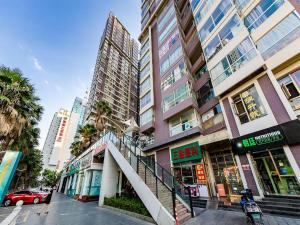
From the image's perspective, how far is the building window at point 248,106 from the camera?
9270 mm

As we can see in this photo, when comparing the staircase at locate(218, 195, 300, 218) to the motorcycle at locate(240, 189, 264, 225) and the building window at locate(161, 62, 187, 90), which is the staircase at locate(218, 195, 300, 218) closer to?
the motorcycle at locate(240, 189, 264, 225)

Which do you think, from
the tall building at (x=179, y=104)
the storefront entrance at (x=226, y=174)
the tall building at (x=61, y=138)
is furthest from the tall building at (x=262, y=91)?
the tall building at (x=61, y=138)

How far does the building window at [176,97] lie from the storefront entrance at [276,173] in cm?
778

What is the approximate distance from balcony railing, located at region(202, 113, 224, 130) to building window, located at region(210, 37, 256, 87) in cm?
278

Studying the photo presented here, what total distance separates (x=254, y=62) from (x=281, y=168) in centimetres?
676

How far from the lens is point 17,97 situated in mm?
11156

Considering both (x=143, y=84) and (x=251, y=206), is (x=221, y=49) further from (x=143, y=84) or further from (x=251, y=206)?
(x=143, y=84)

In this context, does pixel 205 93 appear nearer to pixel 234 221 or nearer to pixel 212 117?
pixel 212 117

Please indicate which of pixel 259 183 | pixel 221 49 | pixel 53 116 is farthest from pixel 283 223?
pixel 53 116

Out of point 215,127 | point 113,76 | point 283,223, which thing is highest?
point 113,76

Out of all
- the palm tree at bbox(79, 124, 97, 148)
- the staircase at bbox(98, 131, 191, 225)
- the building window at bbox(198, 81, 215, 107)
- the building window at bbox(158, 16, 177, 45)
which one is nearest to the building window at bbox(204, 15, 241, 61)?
the building window at bbox(198, 81, 215, 107)

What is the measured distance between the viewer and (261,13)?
9.99m

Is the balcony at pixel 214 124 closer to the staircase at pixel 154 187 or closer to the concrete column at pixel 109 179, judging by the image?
the staircase at pixel 154 187

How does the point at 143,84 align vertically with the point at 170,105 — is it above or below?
above
